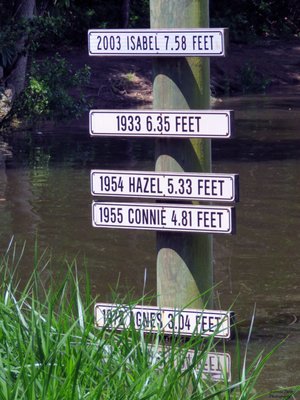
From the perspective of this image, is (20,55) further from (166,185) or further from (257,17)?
(257,17)

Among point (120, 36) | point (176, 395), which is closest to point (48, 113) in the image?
point (120, 36)

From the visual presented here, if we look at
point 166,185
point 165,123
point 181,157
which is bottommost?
point 166,185

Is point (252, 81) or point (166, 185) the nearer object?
point (166, 185)

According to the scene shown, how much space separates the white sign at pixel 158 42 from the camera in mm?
5777

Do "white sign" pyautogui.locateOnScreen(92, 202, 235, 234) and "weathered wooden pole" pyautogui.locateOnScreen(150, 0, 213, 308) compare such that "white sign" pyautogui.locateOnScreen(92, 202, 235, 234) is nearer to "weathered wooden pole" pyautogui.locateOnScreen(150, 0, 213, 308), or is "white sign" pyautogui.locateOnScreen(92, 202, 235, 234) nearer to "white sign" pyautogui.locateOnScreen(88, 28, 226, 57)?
"weathered wooden pole" pyautogui.locateOnScreen(150, 0, 213, 308)

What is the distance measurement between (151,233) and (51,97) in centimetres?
1098

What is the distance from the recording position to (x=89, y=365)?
15.0ft

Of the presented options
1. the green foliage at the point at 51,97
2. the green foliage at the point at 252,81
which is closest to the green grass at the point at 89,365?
the green foliage at the point at 51,97

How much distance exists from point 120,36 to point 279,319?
11.2 feet

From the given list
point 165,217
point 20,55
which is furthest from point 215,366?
point 20,55

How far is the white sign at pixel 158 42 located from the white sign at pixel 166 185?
2.09 ft

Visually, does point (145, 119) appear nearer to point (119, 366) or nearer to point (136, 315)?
point (136, 315)

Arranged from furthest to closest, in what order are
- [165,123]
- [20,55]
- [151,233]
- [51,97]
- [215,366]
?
1. [20,55]
2. [51,97]
3. [151,233]
4. [165,123]
5. [215,366]

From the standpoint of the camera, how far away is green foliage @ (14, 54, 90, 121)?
2338 centimetres
